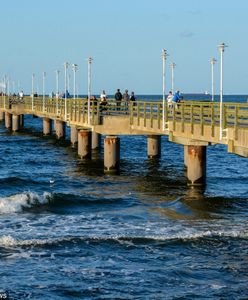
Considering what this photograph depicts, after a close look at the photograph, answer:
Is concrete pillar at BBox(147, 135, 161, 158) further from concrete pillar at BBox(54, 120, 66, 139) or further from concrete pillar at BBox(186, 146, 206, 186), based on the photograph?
concrete pillar at BBox(54, 120, 66, 139)

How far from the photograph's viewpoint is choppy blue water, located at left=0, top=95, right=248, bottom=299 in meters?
17.9

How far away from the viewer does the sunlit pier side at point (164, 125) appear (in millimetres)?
27625

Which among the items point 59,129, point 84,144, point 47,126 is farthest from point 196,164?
point 47,126

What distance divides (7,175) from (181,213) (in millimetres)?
16041

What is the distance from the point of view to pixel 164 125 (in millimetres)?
34750

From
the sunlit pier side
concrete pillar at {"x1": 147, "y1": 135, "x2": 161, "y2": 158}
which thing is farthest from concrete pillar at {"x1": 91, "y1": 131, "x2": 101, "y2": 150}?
concrete pillar at {"x1": 147, "y1": 135, "x2": 161, "y2": 158}

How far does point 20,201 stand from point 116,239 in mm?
8286

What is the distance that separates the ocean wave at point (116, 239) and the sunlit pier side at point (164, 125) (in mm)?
4149

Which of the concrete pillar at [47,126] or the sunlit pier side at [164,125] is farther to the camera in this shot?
the concrete pillar at [47,126]

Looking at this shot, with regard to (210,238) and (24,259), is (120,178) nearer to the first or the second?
(210,238)

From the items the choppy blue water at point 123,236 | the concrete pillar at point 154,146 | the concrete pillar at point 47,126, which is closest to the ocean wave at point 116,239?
the choppy blue water at point 123,236

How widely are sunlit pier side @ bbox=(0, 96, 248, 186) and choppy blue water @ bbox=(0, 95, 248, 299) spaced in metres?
1.54

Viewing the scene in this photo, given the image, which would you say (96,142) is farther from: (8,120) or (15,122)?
(8,120)

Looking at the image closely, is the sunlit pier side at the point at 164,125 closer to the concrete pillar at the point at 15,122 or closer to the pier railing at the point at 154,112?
the pier railing at the point at 154,112
